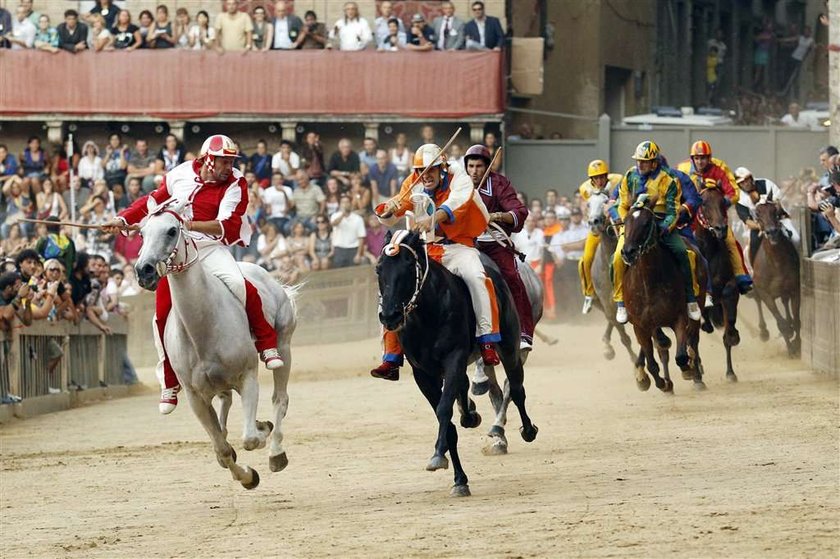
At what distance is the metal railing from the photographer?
19594 mm

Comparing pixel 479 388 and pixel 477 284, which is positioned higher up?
pixel 477 284

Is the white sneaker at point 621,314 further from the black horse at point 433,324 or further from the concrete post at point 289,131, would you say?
the concrete post at point 289,131

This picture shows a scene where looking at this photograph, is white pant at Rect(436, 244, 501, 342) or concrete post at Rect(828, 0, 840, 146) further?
concrete post at Rect(828, 0, 840, 146)

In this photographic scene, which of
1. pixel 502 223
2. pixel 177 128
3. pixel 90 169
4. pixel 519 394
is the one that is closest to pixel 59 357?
pixel 502 223

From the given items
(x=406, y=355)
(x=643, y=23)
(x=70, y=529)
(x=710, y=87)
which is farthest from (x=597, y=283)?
(x=710, y=87)

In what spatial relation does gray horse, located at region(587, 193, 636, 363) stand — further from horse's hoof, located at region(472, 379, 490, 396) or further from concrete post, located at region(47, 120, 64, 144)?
concrete post, located at region(47, 120, 64, 144)

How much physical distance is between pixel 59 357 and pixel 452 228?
371 inches

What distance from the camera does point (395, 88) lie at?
33.4m

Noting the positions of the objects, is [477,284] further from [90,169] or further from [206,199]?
[90,169]

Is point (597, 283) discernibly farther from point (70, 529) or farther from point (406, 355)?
point (70, 529)

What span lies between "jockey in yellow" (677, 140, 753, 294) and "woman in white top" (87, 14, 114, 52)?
15817 mm

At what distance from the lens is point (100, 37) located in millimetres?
33781

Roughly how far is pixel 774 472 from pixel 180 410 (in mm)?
10695

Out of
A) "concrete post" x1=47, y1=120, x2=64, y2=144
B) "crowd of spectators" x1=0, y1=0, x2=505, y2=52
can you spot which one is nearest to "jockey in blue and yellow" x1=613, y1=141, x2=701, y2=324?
"crowd of spectators" x1=0, y1=0, x2=505, y2=52
